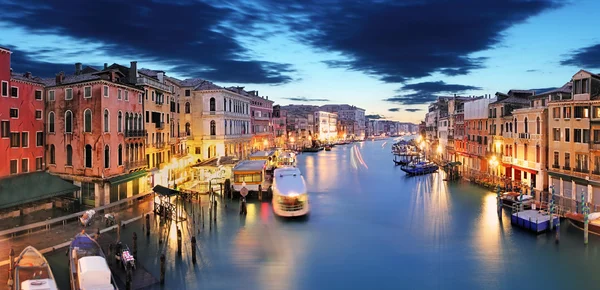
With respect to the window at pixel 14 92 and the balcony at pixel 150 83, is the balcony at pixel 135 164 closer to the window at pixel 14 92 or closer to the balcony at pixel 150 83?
the balcony at pixel 150 83

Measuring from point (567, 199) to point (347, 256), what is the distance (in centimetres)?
1571

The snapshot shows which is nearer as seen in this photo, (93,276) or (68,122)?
(93,276)

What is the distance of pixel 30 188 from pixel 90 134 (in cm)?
403

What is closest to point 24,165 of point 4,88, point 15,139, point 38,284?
point 15,139

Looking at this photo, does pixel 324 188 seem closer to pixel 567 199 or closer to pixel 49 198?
pixel 567 199

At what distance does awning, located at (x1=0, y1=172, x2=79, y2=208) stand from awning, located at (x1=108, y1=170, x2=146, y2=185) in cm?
184

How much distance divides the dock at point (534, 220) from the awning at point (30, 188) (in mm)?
22922

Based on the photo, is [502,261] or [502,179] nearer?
[502,261]

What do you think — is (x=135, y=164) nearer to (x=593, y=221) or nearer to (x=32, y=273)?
(x=32, y=273)

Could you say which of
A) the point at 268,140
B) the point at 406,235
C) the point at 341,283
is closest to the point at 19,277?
the point at 341,283

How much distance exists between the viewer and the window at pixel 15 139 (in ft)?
76.2

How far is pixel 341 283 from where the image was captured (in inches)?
634

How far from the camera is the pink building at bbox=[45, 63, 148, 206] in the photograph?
2464cm

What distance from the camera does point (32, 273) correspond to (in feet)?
43.3
